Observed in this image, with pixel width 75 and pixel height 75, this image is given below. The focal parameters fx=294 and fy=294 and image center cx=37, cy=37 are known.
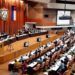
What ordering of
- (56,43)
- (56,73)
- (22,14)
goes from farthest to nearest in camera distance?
1. (22,14)
2. (56,43)
3. (56,73)

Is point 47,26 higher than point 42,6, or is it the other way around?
point 42,6

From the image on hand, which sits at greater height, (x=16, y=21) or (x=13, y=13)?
(x=13, y=13)

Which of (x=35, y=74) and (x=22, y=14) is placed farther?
(x=22, y=14)

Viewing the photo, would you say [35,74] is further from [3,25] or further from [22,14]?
[22,14]

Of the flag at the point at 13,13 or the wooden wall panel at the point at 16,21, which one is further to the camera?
the flag at the point at 13,13

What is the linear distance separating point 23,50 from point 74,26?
22.7 m

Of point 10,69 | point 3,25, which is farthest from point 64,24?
point 10,69

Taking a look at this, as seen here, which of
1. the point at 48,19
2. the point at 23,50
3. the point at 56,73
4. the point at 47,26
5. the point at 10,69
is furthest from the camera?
the point at 48,19

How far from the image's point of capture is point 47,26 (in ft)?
134

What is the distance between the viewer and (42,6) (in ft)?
136

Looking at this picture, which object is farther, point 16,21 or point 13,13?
point 16,21

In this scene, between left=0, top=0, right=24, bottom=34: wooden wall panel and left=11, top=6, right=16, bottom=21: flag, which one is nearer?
left=0, top=0, right=24, bottom=34: wooden wall panel

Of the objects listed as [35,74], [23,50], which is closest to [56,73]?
[35,74]

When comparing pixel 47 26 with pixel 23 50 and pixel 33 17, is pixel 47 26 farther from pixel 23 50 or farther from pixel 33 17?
pixel 23 50
